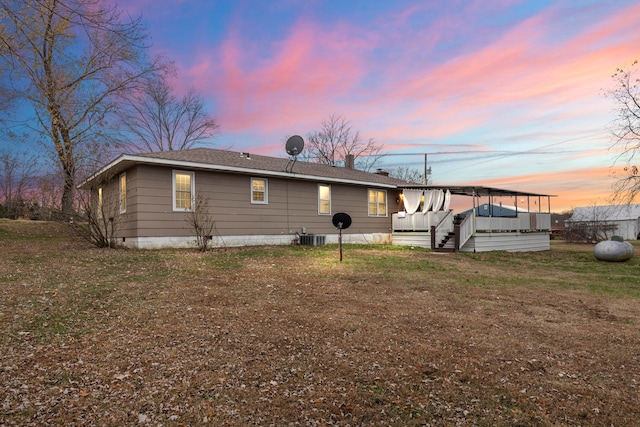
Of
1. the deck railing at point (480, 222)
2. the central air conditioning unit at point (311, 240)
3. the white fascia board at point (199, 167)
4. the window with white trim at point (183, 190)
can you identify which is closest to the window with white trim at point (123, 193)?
the white fascia board at point (199, 167)

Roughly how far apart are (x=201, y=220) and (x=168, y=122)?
2509 cm

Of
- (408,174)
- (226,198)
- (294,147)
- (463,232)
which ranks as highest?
(408,174)

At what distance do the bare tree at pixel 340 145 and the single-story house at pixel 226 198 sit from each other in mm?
19883

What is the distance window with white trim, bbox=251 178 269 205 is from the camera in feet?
48.3

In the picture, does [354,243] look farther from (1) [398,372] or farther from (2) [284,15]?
(1) [398,372]

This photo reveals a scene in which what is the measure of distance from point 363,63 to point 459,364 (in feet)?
47.3

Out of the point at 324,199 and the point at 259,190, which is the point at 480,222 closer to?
the point at 324,199

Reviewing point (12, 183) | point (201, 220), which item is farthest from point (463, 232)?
point (12, 183)

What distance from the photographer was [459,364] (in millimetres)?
3979

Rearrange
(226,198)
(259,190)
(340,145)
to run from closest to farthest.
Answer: (226,198)
(259,190)
(340,145)

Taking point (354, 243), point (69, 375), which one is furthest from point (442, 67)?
point (69, 375)

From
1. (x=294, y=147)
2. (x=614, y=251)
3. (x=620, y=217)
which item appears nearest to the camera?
(x=614, y=251)

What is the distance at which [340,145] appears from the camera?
38219mm

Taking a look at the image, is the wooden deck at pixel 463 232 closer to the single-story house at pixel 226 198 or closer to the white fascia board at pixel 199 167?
the single-story house at pixel 226 198
